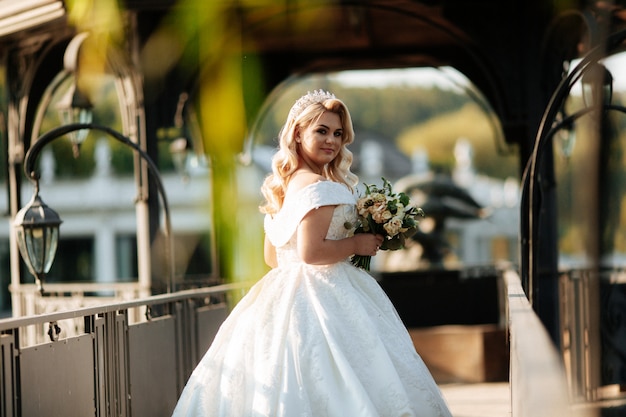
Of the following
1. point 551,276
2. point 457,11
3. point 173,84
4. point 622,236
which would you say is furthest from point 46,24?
point 622,236

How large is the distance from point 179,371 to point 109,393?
147cm

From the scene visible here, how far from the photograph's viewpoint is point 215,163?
15.0 metres

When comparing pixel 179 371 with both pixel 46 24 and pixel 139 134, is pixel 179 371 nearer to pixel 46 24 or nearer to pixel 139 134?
pixel 139 134

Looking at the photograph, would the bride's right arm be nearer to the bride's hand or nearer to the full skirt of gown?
the full skirt of gown

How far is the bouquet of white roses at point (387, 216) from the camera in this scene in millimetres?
5426

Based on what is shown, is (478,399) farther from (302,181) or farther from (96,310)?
(302,181)

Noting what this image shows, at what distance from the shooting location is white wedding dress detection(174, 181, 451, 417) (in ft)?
16.8

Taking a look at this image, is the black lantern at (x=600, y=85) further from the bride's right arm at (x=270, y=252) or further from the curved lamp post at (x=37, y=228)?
the curved lamp post at (x=37, y=228)

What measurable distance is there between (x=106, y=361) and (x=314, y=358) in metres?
1.37

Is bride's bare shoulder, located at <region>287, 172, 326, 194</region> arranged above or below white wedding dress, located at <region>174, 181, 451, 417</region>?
above

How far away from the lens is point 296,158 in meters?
5.59

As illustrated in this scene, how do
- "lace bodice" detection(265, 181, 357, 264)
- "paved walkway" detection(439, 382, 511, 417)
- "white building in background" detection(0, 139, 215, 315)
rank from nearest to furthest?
1. "lace bodice" detection(265, 181, 357, 264)
2. "paved walkway" detection(439, 382, 511, 417)
3. "white building in background" detection(0, 139, 215, 315)

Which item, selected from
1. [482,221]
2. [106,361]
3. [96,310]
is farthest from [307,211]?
[482,221]

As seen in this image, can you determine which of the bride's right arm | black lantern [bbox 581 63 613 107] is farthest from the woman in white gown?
black lantern [bbox 581 63 613 107]
